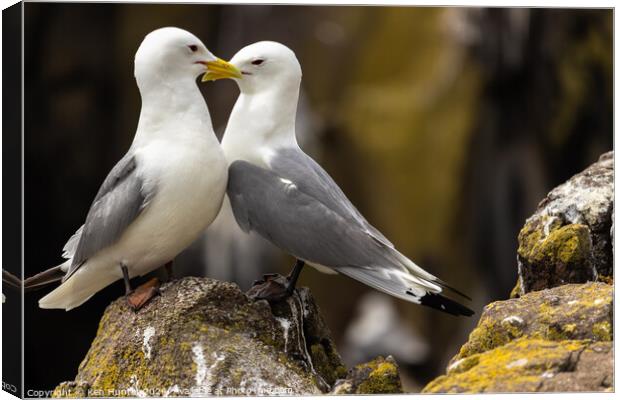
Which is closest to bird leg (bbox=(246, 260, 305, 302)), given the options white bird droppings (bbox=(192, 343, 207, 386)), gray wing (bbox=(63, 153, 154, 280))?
white bird droppings (bbox=(192, 343, 207, 386))

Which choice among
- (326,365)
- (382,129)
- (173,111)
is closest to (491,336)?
(326,365)

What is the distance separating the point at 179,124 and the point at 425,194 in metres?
5.37

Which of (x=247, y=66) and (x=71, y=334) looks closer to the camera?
(x=247, y=66)

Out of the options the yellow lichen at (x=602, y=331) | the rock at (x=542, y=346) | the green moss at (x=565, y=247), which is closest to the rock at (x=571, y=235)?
the green moss at (x=565, y=247)

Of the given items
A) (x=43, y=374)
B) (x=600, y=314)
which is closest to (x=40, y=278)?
(x=43, y=374)

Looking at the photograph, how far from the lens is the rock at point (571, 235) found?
8.55 metres

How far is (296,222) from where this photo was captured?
26.4 ft

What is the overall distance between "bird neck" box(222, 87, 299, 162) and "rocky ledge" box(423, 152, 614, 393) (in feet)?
5.69

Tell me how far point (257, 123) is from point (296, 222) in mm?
669

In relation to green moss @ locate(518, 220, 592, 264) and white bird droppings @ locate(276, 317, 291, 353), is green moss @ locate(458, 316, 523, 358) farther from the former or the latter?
white bird droppings @ locate(276, 317, 291, 353)

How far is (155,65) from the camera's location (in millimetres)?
7809

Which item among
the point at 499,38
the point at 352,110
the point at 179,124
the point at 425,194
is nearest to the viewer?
the point at 179,124

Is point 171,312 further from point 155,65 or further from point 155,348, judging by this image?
point 155,65

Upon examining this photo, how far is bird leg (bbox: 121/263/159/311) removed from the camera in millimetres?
8039
